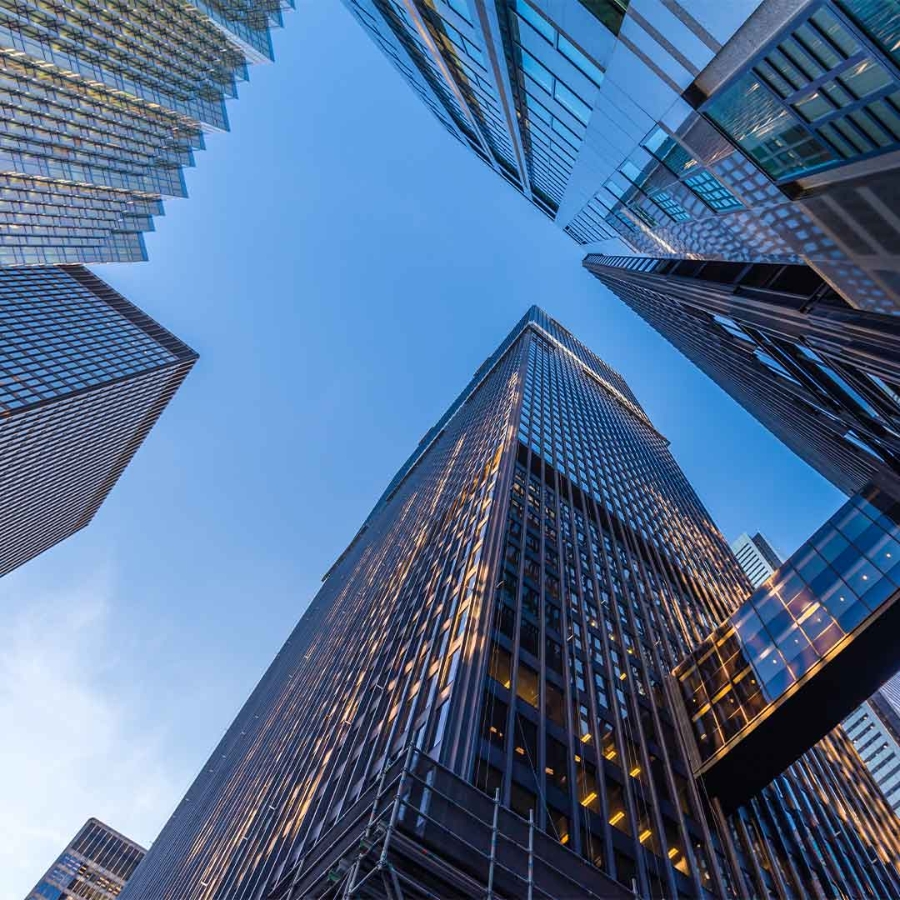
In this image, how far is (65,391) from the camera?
99312 mm

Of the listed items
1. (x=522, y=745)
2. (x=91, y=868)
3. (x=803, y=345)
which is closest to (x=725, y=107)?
(x=803, y=345)

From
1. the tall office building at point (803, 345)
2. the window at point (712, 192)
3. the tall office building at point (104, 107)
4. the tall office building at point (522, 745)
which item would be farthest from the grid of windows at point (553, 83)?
the tall office building at point (104, 107)

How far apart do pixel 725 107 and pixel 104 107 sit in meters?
109

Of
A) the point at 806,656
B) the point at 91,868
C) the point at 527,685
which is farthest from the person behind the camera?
the point at 91,868

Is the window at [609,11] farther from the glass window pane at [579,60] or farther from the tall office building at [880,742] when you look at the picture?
the tall office building at [880,742]

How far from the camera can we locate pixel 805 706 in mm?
33781

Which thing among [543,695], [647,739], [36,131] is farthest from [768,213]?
[36,131]

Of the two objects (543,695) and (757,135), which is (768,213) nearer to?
(757,135)

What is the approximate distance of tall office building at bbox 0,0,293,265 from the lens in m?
78.6

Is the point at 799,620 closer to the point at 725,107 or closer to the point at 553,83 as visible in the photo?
the point at 725,107

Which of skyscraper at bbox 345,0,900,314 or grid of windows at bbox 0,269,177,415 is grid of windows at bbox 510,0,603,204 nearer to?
skyscraper at bbox 345,0,900,314

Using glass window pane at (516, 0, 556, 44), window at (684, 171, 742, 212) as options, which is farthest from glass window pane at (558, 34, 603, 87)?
window at (684, 171, 742, 212)

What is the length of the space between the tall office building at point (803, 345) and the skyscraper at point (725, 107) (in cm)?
495

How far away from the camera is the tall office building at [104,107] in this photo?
78.6 m
